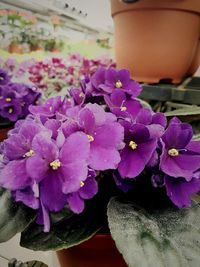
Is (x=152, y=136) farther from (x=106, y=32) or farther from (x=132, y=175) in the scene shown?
(x=106, y=32)

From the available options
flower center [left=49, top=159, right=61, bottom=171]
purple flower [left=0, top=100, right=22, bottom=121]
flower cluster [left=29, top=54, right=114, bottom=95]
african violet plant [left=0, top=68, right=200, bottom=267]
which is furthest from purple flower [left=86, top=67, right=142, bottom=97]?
Answer: flower cluster [left=29, top=54, right=114, bottom=95]

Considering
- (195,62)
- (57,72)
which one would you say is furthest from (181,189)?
(57,72)

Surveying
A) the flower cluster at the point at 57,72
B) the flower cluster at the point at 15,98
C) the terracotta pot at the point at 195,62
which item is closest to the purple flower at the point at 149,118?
the terracotta pot at the point at 195,62

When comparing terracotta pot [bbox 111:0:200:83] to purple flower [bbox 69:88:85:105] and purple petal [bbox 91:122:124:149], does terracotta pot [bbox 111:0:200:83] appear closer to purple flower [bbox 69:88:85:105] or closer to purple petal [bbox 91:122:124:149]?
purple flower [bbox 69:88:85:105]

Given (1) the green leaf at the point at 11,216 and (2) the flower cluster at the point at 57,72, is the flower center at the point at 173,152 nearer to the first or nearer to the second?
(1) the green leaf at the point at 11,216

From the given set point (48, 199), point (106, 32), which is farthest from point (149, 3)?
point (106, 32)

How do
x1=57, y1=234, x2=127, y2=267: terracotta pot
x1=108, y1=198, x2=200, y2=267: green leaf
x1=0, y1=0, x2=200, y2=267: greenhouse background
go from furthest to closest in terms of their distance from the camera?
x1=0, y1=0, x2=200, y2=267: greenhouse background → x1=57, y1=234, x2=127, y2=267: terracotta pot → x1=108, y1=198, x2=200, y2=267: green leaf

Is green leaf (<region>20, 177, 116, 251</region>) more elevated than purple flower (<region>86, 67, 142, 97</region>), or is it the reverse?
purple flower (<region>86, 67, 142, 97</region>)
